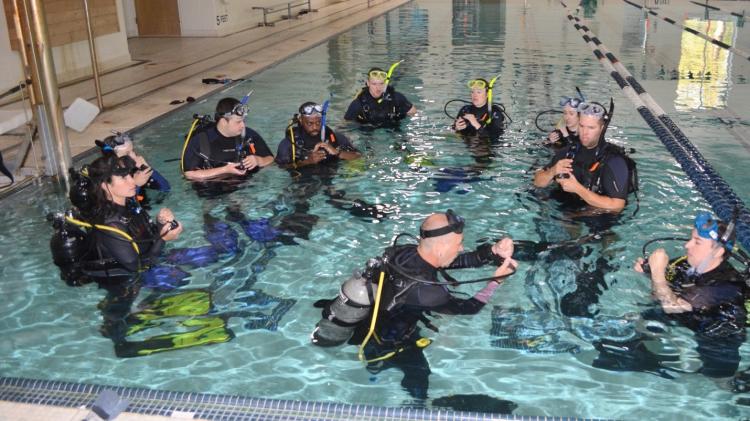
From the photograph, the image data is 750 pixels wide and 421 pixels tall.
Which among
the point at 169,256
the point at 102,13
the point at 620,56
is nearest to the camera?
the point at 169,256

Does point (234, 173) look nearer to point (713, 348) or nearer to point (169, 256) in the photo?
point (169, 256)

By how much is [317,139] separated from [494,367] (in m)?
3.21

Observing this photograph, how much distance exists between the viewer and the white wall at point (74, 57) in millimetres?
9352

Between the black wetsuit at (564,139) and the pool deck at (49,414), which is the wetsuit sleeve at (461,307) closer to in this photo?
the pool deck at (49,414)

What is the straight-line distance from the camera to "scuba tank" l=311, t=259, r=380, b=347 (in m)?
3.08

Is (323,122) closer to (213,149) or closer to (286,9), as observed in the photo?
(213,149)

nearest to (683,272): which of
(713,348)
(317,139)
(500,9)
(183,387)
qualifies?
(713,348)

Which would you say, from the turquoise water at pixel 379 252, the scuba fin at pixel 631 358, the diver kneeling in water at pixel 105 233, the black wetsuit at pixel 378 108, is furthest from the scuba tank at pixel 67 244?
the black wetsuit at pixel 378 108

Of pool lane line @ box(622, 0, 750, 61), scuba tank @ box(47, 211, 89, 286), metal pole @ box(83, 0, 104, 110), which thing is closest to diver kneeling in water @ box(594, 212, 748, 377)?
scuba tank @ box(47, 211, 89, 286)

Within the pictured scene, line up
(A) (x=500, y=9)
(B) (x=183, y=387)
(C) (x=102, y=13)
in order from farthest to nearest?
(A) (x=500, y=9) → (C) (x=102, y=13) → (B) (x=183, y=387)

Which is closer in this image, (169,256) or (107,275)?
(107,275)

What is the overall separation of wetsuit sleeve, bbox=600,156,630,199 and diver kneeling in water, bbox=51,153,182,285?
9.11 feet

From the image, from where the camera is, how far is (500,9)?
23.9 meters

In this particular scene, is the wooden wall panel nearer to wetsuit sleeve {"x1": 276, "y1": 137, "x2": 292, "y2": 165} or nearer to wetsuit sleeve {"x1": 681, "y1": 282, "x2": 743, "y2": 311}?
wetsuit sleeve {"x1": 276, "y1": 137, "x2": 292, "y2": 165}
